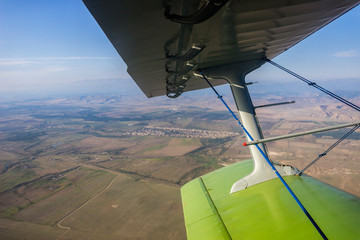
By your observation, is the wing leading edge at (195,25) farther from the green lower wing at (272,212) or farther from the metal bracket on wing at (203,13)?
the green lower wing at (272,212)

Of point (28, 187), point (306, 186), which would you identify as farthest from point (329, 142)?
point (28, 187)

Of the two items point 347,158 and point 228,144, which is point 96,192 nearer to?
point 228,144

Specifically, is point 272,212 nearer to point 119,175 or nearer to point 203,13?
point 203,13

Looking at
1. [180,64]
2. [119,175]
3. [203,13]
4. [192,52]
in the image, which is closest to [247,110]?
[180,64]

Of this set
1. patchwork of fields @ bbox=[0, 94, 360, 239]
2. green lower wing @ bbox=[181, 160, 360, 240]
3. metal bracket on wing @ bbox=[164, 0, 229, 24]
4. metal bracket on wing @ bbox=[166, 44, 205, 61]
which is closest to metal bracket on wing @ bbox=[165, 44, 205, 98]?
metal bracket on wing @ bbox=[166, 44, 205, 61]

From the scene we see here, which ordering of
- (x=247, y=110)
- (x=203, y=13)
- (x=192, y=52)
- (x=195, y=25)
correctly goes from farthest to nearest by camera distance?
(x=247, y=110)
(x=192, y=52)
(x=195, y=25)
(x=203, y=13)

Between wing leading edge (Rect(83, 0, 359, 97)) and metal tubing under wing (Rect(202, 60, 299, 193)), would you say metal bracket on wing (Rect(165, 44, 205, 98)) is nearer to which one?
wing leading edge (Rect(83, 0, 359, 97))

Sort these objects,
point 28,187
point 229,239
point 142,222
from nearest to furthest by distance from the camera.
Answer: point 229,239 < point 142,222 < point 28,187

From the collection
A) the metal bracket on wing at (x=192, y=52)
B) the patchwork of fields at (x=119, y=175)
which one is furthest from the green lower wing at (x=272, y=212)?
the patchwork of fields at (x=119, y=175)
